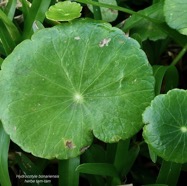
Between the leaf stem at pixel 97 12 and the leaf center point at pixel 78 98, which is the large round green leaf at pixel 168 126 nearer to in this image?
the leaf center point at pixel 78 98

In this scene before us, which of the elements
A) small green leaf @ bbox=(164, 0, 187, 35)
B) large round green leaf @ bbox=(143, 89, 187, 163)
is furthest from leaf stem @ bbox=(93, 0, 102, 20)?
large round green leaf @ bbox=(143, 89, 187, 163)

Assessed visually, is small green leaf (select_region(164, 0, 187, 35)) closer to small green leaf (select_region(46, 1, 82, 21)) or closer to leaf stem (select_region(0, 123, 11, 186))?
small green leaf (select_region(46, 1, 82, 21))

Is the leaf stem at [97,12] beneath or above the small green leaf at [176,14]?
beneath

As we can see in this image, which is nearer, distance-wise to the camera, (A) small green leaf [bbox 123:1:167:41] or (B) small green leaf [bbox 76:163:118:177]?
(B) small green leaf [bbox 76:163:118:177]

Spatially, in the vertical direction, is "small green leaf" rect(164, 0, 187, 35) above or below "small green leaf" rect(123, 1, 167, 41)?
above

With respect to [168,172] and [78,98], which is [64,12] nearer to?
[78,98]

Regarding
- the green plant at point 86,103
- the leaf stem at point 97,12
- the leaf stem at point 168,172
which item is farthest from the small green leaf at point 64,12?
the leaf stem at point 168,172
